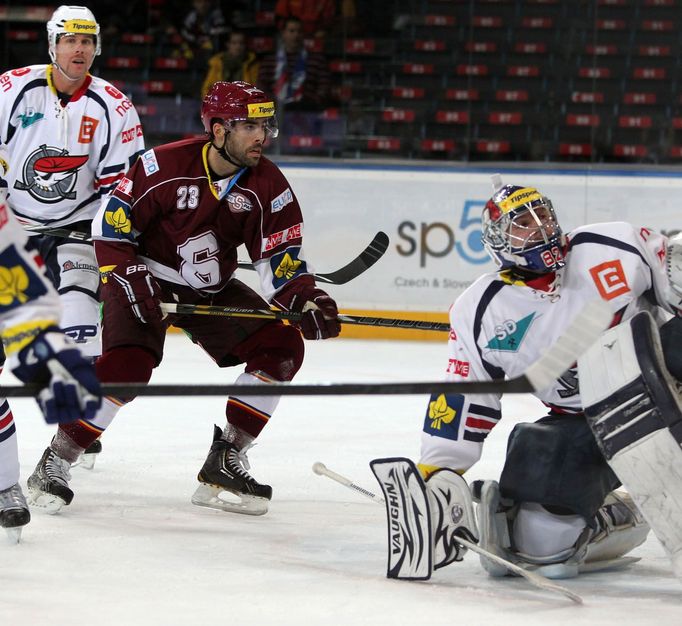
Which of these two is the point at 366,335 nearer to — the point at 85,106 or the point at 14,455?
the point at 85,106

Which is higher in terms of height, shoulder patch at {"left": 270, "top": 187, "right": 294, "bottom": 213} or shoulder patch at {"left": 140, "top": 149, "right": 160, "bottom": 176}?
shoulder patch at {"left": 140, "top": 149, "right": 160, "bottom": 176}

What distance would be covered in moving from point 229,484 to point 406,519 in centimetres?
87

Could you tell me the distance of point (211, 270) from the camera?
3.55 m

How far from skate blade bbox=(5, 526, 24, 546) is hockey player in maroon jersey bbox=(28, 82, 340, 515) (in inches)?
11.8

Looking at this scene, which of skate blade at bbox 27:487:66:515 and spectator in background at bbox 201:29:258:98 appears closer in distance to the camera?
skate blade at bbox 27:487:66:515

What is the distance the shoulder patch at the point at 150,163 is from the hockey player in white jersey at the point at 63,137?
0.25 m

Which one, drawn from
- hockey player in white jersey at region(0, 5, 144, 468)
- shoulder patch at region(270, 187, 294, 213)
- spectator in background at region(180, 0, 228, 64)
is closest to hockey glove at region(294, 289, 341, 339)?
shoulder patch at region(270, 187, 294, 213)

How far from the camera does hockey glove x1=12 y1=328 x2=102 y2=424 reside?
6.61 feet

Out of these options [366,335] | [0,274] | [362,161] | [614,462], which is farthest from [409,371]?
[0,274]

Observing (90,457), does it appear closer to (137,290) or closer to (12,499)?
(137,290)

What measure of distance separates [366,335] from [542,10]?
1987mm

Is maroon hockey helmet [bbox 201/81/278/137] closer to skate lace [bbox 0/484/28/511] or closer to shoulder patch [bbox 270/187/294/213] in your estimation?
shoulder patch [bbox 270/187/294/213]

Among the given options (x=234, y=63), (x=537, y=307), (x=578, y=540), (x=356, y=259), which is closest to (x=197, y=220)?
(x=356, y=259)

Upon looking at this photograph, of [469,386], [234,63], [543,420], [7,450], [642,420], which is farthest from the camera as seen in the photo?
[234,63]
